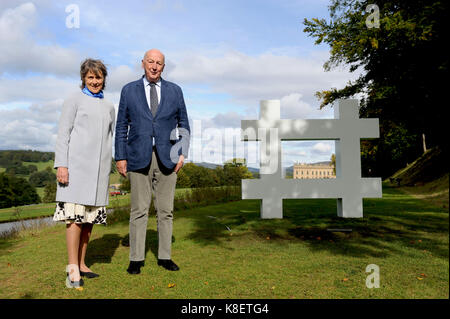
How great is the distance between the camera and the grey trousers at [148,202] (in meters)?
3.65

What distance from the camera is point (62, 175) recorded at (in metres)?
3.21

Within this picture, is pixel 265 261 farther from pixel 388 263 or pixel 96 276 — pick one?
pixel 96 276

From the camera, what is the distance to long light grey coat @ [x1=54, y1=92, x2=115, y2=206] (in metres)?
3.27

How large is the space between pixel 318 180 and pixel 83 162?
17.0 ft

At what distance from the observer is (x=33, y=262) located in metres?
4.29

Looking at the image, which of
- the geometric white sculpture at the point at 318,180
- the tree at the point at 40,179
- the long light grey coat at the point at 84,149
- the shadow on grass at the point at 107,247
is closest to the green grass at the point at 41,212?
the shadow on grass at the point at 107,247

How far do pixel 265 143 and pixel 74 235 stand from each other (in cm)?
463

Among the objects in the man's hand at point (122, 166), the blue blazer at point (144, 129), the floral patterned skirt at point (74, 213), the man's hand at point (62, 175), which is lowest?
the floral patterned skirt at point (74, 213)

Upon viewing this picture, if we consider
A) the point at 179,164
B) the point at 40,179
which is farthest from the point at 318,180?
the point at 40,179

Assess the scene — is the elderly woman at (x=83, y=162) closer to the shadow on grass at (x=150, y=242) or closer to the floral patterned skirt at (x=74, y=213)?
the floral patterned skirt at (x=74, y=213)

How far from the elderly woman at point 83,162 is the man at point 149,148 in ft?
0.76

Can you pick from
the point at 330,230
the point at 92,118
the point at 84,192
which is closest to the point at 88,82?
the point at 92,118

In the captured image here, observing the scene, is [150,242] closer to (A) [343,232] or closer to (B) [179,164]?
(B) [179,164]
